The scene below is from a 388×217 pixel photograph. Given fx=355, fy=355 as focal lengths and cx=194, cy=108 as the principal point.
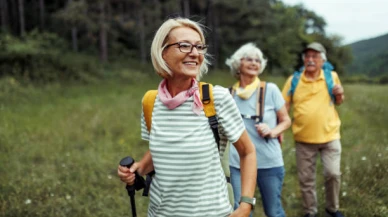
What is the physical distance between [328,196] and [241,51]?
199cm

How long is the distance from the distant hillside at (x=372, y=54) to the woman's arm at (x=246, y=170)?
8137mm

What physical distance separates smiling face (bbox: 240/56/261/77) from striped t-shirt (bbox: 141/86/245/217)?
1.84 metres

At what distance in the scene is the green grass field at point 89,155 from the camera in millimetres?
4402

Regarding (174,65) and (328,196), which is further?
(328,196)

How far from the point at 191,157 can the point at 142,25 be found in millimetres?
25174

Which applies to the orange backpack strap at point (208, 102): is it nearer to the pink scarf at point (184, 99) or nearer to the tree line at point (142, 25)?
the pink scarf at point (184, 99)

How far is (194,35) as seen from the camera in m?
1.84

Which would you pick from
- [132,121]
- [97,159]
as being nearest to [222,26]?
[132,121]

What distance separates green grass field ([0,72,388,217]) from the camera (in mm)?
4402

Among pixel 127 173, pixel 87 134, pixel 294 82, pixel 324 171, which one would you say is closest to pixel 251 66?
pixel 294 82

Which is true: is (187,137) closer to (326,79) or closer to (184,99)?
(184,99)

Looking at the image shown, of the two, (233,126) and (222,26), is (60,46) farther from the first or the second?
(233,126)

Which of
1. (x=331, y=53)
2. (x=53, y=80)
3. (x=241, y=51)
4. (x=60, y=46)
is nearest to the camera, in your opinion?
(x=241, y=51)

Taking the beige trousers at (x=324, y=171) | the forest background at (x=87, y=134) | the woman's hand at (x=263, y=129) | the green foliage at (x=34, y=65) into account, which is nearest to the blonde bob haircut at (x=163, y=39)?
the forest background at (x=87, y=134)
